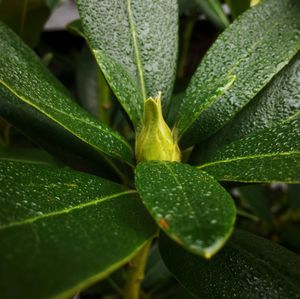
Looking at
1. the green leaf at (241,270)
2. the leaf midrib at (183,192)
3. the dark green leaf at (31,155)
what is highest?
the leaf midrib at (183,192)

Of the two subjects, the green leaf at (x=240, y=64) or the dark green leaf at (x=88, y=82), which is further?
the dark green leaf at (x=88, y=82)

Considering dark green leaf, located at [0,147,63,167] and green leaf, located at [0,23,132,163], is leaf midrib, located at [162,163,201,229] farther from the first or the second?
dark green leaf, located at [0,147,63,167]

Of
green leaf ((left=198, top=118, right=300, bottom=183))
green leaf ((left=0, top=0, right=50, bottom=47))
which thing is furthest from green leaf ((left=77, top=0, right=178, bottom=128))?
green leaf ((left=0, top=0, right=50, bottom=47))

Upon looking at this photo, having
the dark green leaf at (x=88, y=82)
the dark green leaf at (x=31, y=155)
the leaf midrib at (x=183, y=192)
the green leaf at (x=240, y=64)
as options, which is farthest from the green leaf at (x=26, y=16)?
the leaf midrib at (x=183, y=192)

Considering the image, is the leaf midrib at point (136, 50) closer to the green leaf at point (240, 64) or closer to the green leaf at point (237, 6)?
the green leaf at point (240, 64)

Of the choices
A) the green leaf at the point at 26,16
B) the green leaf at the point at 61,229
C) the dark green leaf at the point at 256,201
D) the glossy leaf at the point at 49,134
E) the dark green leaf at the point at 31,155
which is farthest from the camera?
the dark green leaf at the point at 256,201

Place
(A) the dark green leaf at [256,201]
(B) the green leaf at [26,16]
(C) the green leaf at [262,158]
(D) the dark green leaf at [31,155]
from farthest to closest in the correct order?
(A) the dark green leaf at [256,201] < (B) the green leaf at [26,16] < (D) the dark green leaf at [31,155] < (C) the green leaf at [262,158]

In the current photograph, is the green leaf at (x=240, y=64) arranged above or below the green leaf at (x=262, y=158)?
above

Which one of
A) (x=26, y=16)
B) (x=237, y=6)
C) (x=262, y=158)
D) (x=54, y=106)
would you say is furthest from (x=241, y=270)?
(x=26, y=16)
